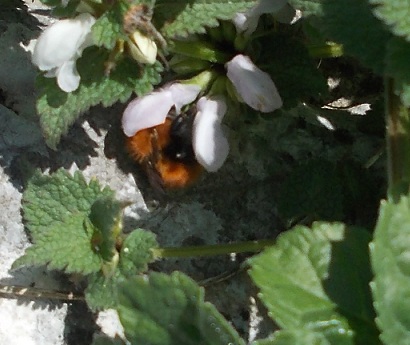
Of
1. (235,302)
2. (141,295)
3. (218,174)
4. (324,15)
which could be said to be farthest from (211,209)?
(141,295)

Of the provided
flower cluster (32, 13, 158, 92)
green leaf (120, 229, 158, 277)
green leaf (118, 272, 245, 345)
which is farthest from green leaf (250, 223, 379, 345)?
flower cluster (32, 13, 158, 92)

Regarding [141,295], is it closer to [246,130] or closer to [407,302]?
[407,302]

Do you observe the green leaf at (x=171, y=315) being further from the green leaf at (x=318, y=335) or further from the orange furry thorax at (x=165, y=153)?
the orange furry thorax at (x=165, y=153)

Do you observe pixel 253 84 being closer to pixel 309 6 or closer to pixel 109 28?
pixel 309 6

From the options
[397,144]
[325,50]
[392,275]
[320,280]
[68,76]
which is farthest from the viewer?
[325,50]

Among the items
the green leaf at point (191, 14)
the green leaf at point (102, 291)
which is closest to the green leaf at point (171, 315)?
the green leaf at point (102, 291)

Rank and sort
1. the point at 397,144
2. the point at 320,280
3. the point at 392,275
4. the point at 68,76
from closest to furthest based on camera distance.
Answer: the point at 392,275, the point at 320,280, the point at 397,144, the point at 68,76

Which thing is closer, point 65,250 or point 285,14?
point 65,250

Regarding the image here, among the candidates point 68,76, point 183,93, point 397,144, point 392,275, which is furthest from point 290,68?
point 392,275
